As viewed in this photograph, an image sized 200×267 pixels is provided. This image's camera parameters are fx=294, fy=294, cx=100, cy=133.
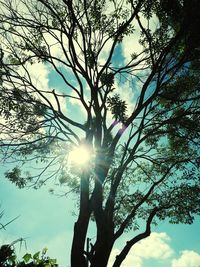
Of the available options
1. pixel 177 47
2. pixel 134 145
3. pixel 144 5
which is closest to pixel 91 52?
pixel 144 5

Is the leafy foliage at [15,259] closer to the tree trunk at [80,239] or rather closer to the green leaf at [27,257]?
the green leaf at [27,257]

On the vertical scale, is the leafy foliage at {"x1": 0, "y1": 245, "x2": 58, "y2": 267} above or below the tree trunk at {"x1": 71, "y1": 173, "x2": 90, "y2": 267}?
below

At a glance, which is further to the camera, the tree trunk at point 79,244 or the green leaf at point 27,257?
the tree trunk at point 79,244

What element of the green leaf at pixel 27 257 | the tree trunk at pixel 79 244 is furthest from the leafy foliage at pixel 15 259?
the tree trunk at pixel 79 244

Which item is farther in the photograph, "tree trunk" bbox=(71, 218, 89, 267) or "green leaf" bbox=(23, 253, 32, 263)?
"tree trunk" bbox=(71, 218, 89, 267)

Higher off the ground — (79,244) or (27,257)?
(79,244)

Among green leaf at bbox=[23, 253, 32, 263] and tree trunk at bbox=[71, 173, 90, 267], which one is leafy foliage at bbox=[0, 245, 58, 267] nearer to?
green leaf at bbox=[23, 253, 32, 263]

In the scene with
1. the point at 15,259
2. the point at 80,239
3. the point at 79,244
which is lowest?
the point at 15,259

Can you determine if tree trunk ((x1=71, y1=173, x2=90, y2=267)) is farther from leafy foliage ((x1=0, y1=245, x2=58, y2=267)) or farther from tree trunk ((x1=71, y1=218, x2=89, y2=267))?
leafy foliage ((x1=0, y1=245, x2=58, y2=267))

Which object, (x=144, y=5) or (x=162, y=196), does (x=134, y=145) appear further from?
(x=144, y=5)

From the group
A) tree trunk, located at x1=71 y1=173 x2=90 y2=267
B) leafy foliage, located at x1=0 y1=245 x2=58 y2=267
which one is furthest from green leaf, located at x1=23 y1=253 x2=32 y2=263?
tree trunk, located at x1=71 y1=173 x2=90 y2=267

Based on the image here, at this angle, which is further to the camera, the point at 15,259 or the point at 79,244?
the point at 79,244

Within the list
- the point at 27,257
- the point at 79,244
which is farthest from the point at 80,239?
the point at 27,257

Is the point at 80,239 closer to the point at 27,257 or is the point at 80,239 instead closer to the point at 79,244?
the point at 79,244
